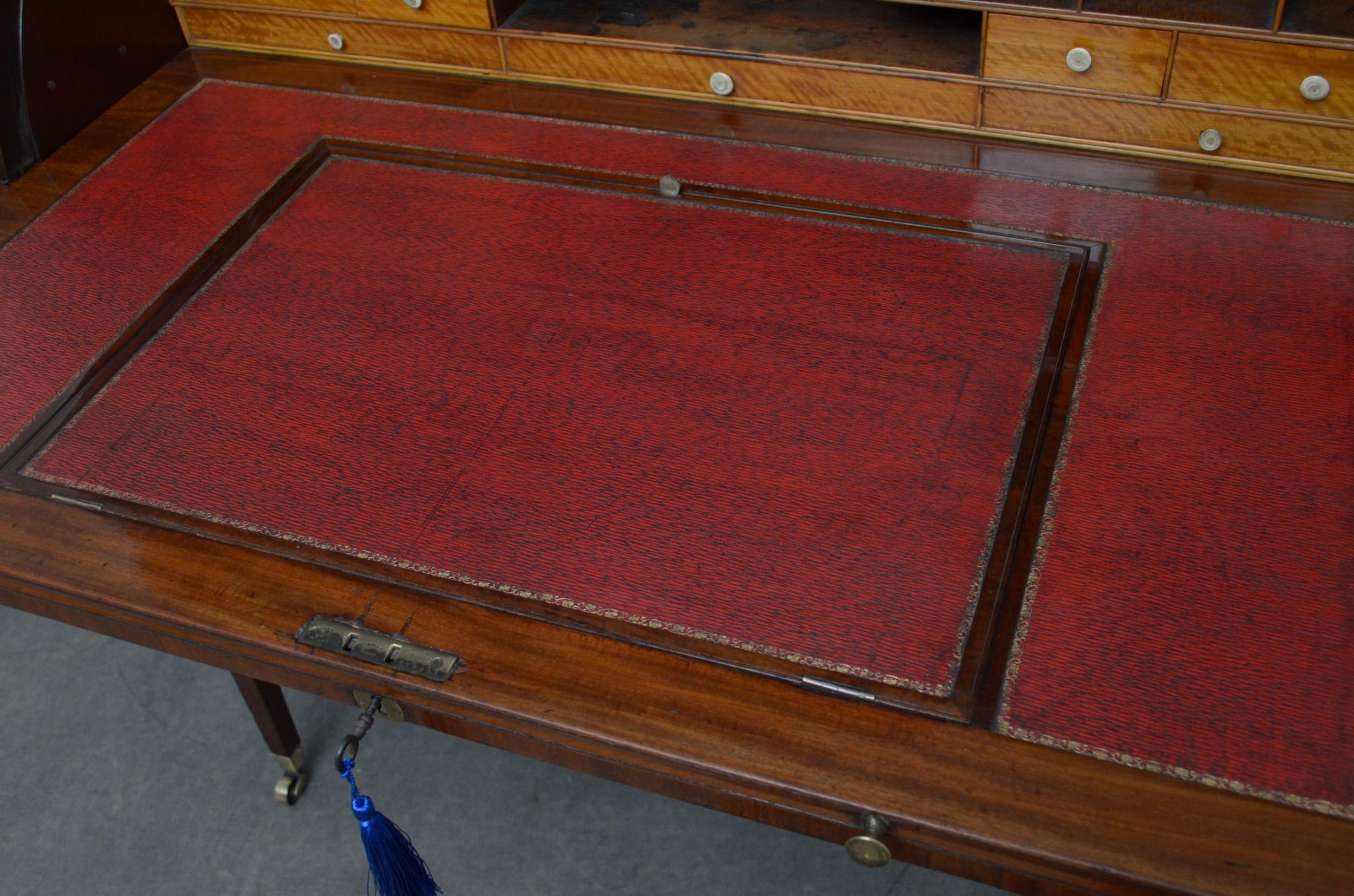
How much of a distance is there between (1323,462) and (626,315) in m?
0.87

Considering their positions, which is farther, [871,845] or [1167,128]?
[1167,128]

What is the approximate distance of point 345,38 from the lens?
2.22 metres

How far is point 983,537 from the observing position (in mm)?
1310

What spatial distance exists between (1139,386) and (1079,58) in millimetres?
572

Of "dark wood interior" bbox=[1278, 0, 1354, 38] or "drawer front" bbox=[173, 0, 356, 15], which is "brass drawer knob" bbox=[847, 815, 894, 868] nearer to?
"dark wood interior" bbox=[1278, 0, 1354, 38]

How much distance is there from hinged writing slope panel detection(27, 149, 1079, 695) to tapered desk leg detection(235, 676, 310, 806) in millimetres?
432

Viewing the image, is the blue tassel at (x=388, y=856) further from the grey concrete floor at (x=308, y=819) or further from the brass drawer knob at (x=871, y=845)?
the brass drawer knob at (x=871, y=845)

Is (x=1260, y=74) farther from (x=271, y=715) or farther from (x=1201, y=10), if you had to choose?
(x=271, y=715)

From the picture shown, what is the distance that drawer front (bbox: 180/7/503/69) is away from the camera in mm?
2145

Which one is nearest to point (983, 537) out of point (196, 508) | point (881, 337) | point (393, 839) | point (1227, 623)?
point (1227, 623)

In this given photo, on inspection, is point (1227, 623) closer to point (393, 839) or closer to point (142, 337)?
point (393, 839)

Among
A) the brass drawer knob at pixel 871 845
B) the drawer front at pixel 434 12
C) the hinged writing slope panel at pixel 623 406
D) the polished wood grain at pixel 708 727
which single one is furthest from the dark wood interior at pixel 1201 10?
the brass drawer knob at pixel 871 845

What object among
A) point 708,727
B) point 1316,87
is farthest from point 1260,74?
point 708,727

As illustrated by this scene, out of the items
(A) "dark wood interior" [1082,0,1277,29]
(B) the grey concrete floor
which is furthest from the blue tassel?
(A) "dark wood interior" [1082,0,1277,29]
